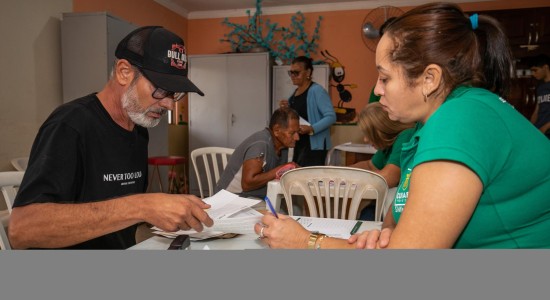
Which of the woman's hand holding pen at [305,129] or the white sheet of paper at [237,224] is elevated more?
the woman's hand holding pen at [305,129]

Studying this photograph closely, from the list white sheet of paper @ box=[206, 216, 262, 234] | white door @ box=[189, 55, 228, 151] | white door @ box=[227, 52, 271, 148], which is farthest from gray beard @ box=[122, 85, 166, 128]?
white door @ box=[189, 55, 228, 151]

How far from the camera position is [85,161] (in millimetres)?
1295

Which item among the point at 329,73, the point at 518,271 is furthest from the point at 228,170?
the point at 329,73

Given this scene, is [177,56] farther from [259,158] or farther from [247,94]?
[247,94]

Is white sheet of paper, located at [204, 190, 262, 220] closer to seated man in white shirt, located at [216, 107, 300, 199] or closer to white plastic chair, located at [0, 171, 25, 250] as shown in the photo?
white plastic chair, located at [0, 171, 25, 250]

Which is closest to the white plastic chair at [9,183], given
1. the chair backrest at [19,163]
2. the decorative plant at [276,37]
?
the chair backrest at [19,163]

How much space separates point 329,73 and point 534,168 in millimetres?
5683

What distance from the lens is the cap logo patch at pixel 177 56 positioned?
1.45 m

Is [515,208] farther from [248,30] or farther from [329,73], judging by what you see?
[248,30]

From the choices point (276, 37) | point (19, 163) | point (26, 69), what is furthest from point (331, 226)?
point (276, 37)

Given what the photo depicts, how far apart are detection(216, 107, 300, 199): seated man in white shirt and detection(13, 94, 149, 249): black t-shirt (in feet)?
3.66

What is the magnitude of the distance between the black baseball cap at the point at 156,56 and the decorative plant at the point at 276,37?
514 cm

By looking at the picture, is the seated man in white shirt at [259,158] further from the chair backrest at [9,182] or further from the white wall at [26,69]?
the white wall at [26,69]

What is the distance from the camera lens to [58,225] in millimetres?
1093
